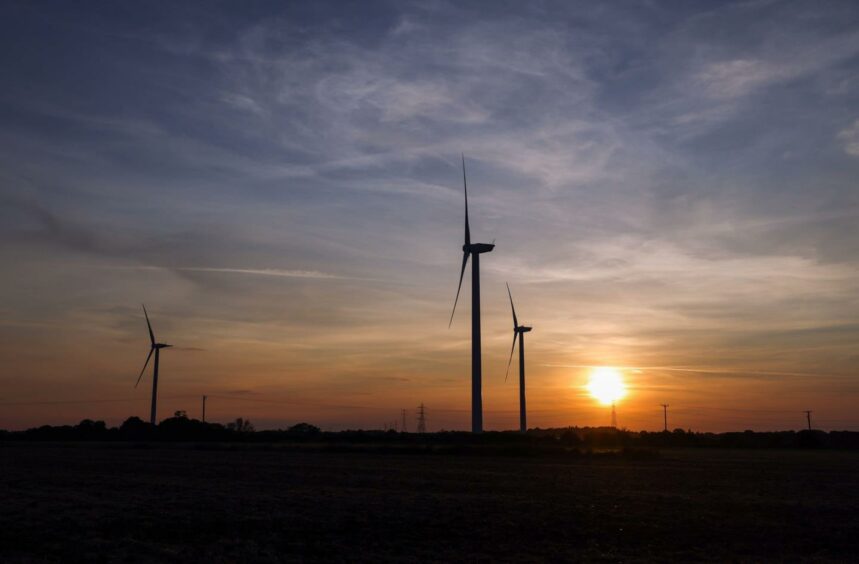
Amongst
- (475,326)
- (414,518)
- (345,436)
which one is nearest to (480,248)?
(475,326)

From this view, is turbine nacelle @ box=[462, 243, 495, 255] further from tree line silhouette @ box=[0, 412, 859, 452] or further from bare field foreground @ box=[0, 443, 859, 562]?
bare field foreground @ box=[0, 443, 859, 562]

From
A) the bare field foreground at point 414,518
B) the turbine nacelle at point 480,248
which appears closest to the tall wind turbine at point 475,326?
the turbine nacelle at point 480,248

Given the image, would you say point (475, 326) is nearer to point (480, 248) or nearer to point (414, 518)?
point (480, 248)

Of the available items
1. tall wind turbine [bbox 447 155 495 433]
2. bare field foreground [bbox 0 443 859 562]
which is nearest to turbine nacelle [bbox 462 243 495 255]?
tall wind turbine [bbox 447 155 495 433]

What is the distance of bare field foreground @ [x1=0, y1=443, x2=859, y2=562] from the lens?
2450cm

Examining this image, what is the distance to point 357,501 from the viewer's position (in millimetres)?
37312

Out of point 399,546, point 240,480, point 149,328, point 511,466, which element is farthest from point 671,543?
point 149,328

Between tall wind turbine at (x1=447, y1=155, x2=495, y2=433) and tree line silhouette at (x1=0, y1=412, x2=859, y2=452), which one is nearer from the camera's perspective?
tall wind turbine at (x1=447, y1=155, x2=495, y2=433)

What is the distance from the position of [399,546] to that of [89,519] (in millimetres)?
12223

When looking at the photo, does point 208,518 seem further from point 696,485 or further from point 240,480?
point 696,485

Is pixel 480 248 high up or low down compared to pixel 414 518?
up

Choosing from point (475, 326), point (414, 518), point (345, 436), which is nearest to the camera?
point (414, 518)

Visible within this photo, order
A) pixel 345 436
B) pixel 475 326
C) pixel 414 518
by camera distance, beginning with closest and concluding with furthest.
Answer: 1. pixel 414 518
2. pixel 475 326
3. pixel 345 436

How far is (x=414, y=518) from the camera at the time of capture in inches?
1249
